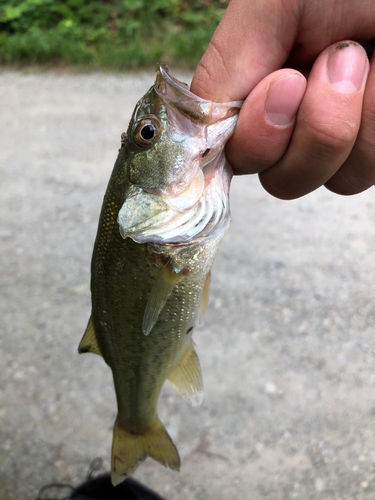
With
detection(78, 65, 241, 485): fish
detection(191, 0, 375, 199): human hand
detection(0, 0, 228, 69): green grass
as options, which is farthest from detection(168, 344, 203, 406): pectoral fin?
detection(0, 0, 228, 69): green grass

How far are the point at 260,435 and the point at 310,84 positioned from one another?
1.88 metres

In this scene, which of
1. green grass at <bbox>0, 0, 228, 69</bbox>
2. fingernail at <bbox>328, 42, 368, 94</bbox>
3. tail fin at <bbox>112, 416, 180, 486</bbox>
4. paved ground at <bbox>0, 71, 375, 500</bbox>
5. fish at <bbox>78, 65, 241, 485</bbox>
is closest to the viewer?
fingernail at <bbox>328, 42, 368, 94</bbox>

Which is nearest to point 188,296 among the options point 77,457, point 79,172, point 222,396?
point 222,396

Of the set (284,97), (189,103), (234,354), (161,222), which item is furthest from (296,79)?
(234,354)

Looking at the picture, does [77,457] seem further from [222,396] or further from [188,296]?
[188,296]

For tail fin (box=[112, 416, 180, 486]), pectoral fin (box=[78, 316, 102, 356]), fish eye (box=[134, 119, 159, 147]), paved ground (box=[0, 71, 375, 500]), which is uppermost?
fish eye (box=[134, 119, 159, 147])

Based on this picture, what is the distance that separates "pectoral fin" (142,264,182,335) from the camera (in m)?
1.27

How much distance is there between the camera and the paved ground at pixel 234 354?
225 centimetres

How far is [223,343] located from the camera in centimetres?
271

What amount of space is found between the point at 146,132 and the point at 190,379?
0.93m

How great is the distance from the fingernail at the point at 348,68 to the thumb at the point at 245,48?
0.14m

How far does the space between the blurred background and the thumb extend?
1.83m

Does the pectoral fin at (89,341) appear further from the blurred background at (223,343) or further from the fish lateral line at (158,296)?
the blurred background at (223,343)

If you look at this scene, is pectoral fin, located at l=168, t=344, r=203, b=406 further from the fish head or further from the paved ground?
the paved ground
